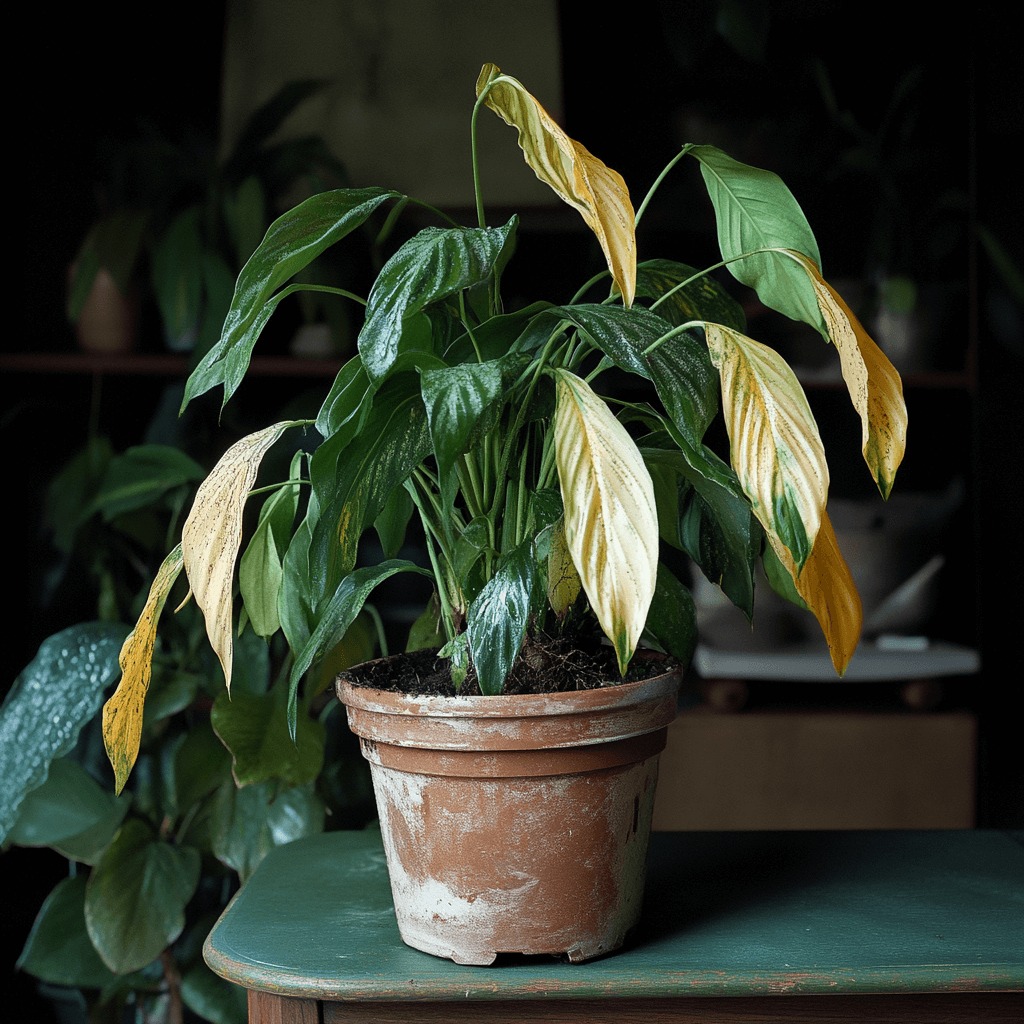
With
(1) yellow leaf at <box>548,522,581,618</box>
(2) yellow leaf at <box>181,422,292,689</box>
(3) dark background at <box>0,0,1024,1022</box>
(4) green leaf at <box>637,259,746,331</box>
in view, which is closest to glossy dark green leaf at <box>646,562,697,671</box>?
(1) yellow leaf at <box>548,522,581,618</box>

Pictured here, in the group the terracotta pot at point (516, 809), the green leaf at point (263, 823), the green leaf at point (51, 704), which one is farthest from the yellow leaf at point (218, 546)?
the green leaf at point (263, 823)

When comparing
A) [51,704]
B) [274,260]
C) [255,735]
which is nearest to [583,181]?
[274,260]

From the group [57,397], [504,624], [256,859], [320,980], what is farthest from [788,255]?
[57,397]

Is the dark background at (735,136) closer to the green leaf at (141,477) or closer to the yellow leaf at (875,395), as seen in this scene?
the green leaf at (141,477)

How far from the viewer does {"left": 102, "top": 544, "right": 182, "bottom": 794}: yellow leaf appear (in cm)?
80

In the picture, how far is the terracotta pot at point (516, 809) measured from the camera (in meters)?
0.75

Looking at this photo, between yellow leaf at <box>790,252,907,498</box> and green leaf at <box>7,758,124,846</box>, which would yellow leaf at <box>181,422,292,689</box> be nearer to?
yellow leaf at <box>790,252,907,498</box>

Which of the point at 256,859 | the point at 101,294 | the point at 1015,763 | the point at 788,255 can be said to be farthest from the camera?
the point at 1015,763

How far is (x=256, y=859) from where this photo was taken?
1466 mm

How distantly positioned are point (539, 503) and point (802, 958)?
0.36 meters

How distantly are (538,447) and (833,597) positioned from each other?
0.98ft

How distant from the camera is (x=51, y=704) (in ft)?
4.42

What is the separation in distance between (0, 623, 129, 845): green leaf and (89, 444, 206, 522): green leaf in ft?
1.06

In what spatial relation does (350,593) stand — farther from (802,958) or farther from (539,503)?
(802,958)
